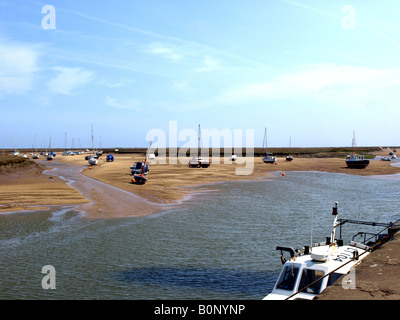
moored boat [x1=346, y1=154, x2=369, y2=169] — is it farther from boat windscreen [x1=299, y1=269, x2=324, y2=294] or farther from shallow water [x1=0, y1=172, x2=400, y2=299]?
boat windscreen [x1=299, y1=269, x2=324, y2=294]

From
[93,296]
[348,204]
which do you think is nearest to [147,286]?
[93,296]

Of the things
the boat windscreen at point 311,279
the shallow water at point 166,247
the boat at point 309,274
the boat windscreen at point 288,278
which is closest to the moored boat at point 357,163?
the shallow water at point 166,247

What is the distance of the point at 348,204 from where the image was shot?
126 ft

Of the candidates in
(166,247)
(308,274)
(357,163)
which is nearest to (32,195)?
(166,247)

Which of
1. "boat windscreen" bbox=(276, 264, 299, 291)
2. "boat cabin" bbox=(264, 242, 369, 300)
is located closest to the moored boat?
"boat cabin" bbox=(264, 242, 369, 300)

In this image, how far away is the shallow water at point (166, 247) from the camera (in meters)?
16.5

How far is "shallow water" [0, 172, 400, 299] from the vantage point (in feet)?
54.1

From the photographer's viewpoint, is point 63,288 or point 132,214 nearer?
point 63,288

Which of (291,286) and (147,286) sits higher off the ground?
(291,286)

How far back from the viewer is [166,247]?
73.4 ft

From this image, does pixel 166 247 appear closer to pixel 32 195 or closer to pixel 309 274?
pixel 309 274

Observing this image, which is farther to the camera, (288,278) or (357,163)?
(357,163)

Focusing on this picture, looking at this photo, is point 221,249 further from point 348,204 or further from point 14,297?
point 348,204
